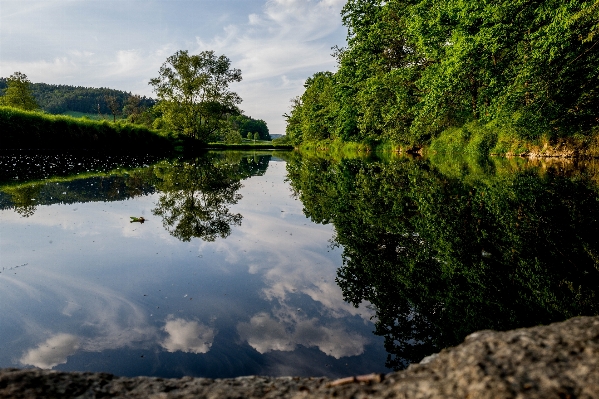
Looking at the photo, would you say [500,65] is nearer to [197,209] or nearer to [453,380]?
[197,209]

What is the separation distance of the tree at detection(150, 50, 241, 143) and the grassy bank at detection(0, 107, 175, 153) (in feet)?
29.8

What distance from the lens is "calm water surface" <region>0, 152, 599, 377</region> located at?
3.43 metres

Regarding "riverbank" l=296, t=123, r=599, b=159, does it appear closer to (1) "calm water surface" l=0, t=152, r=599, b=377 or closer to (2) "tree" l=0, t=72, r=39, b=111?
(1) "calm water surface" l=0, t=152, r=599, b=377

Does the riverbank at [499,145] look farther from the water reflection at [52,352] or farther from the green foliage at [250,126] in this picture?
the green foliage at [250,126]

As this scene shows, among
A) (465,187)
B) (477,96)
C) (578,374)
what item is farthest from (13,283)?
(477,96)

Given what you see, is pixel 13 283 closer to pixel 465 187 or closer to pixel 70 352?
pixel 70 352

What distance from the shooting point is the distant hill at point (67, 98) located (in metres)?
134

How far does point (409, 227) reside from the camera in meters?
7.70

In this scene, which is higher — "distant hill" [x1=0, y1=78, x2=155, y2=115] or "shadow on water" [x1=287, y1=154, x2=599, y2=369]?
"distant hill" [x1=0, y1=78, x2=155, y2=115]

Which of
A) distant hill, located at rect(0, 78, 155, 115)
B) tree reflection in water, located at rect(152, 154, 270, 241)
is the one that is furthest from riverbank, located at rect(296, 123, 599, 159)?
distant hill, located at rect(0, 78, 155, 115)

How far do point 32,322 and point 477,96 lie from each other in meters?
29.1

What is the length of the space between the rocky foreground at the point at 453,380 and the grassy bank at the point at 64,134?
111 ft

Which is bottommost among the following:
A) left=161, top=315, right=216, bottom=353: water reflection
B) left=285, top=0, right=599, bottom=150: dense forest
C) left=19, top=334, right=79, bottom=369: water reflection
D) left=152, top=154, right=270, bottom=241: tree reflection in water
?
left=19, top=334, right=79, bottom=369: water reflection

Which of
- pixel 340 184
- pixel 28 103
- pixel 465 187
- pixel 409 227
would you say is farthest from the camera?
pixel 28 103
